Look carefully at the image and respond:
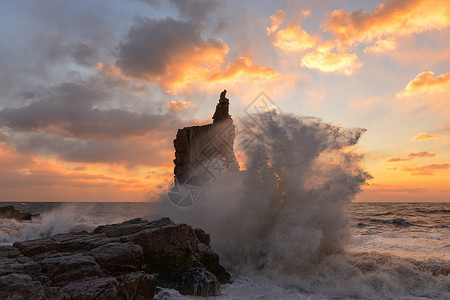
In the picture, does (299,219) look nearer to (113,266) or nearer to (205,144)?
(113,266)

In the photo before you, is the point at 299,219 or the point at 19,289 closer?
the point at 19,289

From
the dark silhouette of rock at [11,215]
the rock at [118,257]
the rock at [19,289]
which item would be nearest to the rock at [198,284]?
the rock at [118,257]

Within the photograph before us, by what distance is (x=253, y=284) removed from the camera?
25.4 feet

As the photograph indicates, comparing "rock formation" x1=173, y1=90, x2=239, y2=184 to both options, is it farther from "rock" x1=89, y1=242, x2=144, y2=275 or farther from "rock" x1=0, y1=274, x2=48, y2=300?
"rock" x1=0, y1=274, x2=48, y2=300

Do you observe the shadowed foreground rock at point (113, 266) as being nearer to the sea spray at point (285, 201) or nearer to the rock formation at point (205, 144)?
the sea spray at point (285, 201)

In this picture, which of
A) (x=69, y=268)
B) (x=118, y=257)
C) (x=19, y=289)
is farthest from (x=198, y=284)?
(x=19, y=289)

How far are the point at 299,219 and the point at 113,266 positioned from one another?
6472 millimetres

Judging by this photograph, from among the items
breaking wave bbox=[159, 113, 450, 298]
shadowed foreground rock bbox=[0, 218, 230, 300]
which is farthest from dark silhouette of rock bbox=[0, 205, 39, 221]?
shadowed foreground rock bbox=[0, 218, 230, 300]

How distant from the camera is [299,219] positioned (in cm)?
1006

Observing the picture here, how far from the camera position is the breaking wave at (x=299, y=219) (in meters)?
7.69

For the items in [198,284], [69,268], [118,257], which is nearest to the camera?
[69,268]

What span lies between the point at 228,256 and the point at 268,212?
7.60 ft

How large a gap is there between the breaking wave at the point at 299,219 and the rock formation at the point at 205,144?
915cm

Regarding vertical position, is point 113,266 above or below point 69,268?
below
